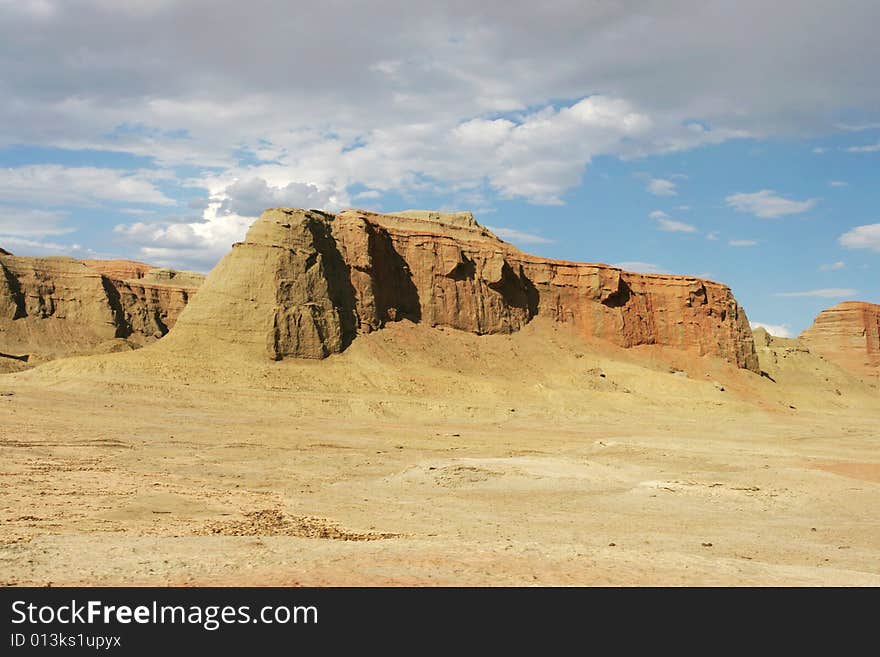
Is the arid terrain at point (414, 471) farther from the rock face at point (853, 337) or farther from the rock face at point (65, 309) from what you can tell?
the rock face at point (853, 337)

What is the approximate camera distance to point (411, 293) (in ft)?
167

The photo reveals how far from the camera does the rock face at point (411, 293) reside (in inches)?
1592

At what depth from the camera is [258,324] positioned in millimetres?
39719

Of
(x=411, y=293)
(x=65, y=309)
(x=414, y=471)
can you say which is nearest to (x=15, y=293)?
(x=65, y=309)

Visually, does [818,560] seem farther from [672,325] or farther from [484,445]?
[672,325]

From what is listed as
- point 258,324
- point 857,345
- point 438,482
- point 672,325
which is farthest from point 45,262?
point 857,345

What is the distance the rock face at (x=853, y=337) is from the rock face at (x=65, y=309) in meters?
82.7

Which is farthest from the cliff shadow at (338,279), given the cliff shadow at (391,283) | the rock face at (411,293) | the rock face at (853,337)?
the rock face at (853,337)

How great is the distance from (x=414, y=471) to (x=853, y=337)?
97.0m

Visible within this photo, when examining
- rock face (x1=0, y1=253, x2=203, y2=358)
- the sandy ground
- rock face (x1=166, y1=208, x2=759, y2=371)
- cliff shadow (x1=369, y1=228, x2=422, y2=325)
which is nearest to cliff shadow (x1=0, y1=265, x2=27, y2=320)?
rock face (x1=0, y1=253, x2=203, y2=358)

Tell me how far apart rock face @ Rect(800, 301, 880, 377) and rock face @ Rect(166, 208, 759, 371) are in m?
38.8

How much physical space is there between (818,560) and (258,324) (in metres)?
33.1

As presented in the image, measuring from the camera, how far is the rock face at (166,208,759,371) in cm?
4044
